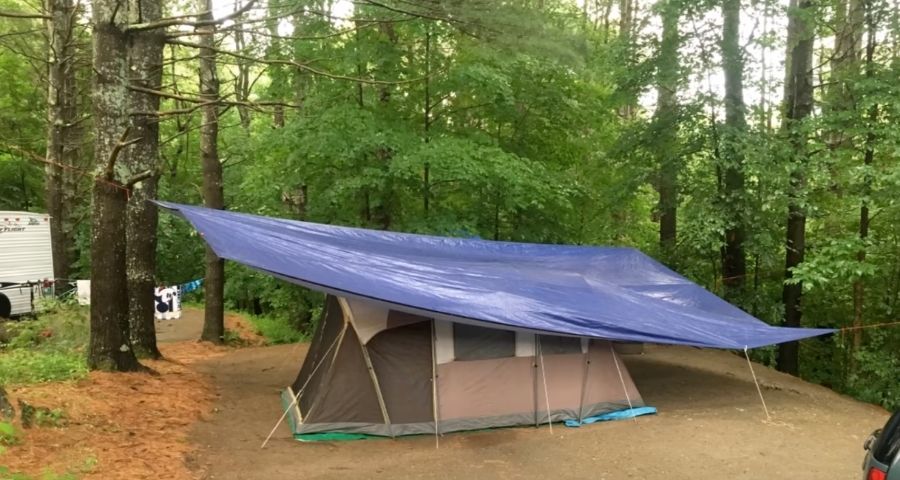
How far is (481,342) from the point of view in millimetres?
6133

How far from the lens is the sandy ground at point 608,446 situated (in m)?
4.80

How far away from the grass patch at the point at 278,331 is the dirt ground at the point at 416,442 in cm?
472

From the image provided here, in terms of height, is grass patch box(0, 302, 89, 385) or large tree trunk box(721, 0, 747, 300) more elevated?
large tree trunk box(721, 0, 747, 300)

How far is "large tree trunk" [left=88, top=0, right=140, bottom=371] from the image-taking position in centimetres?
581

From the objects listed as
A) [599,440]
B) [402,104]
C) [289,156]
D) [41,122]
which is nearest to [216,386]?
[289,156]

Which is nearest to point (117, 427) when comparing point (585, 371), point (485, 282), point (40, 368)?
point (40, 368)

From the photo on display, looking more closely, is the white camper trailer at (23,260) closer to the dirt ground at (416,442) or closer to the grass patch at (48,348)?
the grass patch at (48,348)

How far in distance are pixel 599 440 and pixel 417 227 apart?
4720 mm

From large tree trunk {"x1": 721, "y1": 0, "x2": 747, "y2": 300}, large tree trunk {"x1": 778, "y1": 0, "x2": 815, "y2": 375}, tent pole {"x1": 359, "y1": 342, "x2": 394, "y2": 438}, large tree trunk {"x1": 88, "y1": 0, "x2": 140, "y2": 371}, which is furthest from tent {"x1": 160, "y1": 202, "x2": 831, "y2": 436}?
large tree trunk {"x1": 778, "y1": 0, "x2": 815, "y2": 375}

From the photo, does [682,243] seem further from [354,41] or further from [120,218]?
[120,218]

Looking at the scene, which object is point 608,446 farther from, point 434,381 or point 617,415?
point 434,381

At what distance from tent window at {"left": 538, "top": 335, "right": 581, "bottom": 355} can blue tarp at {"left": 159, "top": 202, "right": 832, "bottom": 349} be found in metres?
0.38

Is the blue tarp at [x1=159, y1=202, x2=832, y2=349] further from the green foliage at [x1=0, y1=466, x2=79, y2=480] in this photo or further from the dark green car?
the dark green car

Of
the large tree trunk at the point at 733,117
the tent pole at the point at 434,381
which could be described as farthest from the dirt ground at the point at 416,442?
the large tree trunk at the point at 733,117
